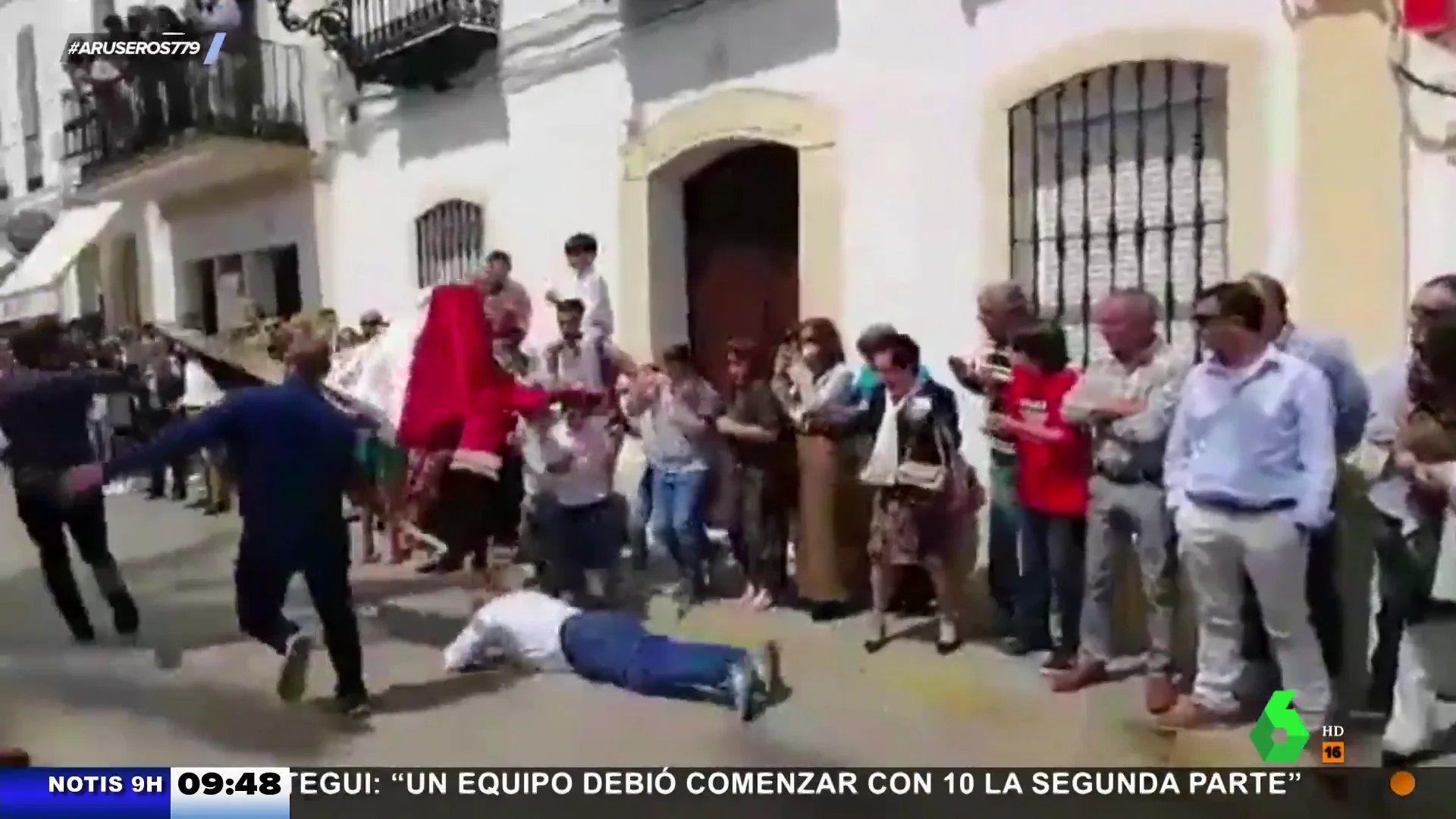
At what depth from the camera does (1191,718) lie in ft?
9.65

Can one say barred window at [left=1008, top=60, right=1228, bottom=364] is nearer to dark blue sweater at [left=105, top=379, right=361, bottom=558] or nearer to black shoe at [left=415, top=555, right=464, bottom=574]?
black shoe at [left=415, top=555, right=464, bottom=574]

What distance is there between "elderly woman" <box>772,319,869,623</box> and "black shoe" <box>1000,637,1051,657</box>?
674 millimetres

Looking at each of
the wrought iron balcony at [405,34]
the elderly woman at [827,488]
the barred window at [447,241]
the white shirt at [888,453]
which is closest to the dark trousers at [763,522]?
the elderly woman at [827,488]

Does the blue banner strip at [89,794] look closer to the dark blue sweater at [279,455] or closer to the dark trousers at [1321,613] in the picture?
the dark blue sweater at [279,455]

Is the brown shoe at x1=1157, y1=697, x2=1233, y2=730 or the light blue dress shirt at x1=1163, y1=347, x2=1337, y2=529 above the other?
the light blue dress shirt at x1=1163, y1=347, x2=1337, y2=529

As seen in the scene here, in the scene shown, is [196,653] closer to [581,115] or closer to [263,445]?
[263,445]

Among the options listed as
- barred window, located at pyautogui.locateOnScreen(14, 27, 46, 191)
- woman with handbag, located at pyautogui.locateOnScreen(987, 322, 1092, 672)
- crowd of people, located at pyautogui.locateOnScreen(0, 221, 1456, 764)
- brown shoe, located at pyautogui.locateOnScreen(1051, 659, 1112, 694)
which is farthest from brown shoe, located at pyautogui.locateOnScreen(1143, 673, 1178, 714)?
barred window, located at pyautogui.locateOnScreen(14, 27, 46, 191)

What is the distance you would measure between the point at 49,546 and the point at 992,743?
3.20m

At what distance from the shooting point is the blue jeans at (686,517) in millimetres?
4418

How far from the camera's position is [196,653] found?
3.85m

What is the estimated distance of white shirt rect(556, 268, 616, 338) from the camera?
5191 millimetres

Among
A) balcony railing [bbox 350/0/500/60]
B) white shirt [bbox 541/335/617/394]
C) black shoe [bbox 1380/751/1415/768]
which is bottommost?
black shoe [bbox 1380/751/1415/768]

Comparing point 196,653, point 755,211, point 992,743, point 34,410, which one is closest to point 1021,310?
point 992,743

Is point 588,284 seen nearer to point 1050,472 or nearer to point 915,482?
point 915,482
